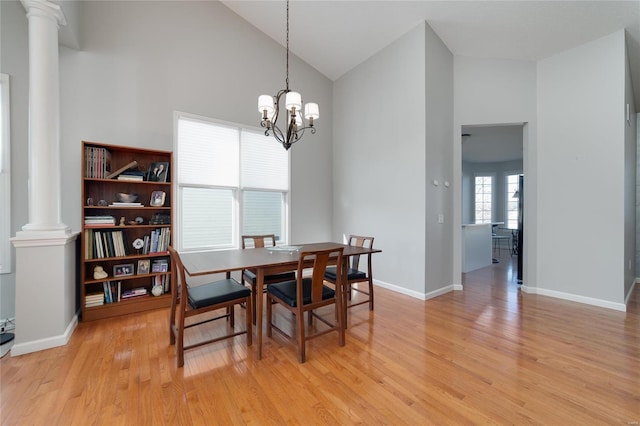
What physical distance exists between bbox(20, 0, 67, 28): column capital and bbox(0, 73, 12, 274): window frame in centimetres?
87

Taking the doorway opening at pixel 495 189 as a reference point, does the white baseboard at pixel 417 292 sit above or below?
below

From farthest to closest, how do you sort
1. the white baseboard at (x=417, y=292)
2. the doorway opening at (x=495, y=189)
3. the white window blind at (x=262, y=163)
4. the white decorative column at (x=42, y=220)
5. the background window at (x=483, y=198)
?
1. the background window at (x=483, y=198)
2. the doorway opening at (x=495, y=189)
3. the white window blind at (x=262, y=163)
4. the white baseboard at (x=417, y=292)
5. the white decorative column at (x=42, y=220)

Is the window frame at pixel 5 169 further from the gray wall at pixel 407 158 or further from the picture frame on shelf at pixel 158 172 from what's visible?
the gray wall at pixel 407 158

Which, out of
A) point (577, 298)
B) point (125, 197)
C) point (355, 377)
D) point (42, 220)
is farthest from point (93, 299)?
point (577, 298)

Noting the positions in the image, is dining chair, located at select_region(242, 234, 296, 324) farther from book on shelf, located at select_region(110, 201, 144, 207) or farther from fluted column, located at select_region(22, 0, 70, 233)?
fluted column, located at select_region(22, 0, 70, 233)

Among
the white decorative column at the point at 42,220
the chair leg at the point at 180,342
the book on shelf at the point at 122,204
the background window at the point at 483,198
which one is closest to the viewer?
the chair leg at the point at 180,342

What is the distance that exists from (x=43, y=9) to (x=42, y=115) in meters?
0.93

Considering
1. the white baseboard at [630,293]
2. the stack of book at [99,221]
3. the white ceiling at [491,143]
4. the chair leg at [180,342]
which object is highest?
the white ceiling at [491,143]

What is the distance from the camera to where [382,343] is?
249cm

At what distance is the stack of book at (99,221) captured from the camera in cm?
288

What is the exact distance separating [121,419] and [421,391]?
1857 millimetres

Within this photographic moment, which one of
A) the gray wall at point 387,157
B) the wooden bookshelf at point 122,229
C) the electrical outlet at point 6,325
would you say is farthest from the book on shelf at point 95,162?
the gray wall at point 387,157

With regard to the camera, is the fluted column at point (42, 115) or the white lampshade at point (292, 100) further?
the white lampshade at point (292, 100)

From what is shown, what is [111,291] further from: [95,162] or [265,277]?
[265,277]
